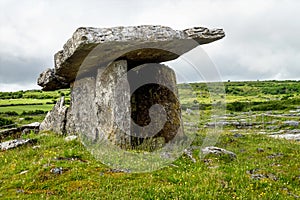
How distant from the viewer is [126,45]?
542 inches

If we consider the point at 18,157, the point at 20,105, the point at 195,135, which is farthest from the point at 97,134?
the point at 20,105

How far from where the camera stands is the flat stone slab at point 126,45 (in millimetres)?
13125

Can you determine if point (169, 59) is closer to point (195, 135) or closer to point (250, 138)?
point (195, 135)

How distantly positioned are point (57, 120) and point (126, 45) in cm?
771

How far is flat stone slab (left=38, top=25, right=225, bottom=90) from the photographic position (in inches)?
517

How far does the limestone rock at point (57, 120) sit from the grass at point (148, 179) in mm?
5642

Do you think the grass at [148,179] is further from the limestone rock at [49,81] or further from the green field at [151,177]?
the limestone rock at [49,81]

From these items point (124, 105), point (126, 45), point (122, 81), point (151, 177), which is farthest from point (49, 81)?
point (151, 177)

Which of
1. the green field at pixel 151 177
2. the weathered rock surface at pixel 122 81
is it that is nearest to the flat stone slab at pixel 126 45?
the weathered rock surface at pixel 122 81

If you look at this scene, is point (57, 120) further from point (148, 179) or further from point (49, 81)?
point (148, 179)

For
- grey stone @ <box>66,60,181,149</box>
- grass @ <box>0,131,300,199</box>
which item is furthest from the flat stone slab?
grass @ <box>0,131,300,199</box>

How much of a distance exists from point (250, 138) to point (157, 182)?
33.7ft

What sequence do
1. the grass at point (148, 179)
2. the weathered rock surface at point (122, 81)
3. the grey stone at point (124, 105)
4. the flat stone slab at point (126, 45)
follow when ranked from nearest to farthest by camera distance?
1. the grass at point (148, 179)
2. the flat stone slab at point (126, 45)
3. the weathered rock surface at point (122, 81)
4. the grey stone at point (124, 105)

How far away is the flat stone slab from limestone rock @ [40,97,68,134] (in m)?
2.89
